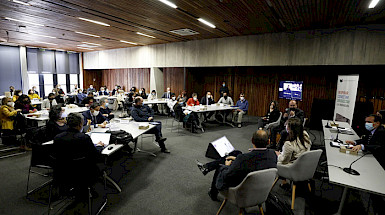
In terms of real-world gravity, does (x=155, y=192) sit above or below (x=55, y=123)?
below

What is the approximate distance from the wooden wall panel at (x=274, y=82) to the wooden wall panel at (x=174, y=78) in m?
0.44

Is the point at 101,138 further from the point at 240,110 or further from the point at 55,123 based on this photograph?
the point at 240,110

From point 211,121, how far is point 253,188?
21.7ft

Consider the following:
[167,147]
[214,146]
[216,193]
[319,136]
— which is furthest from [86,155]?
[319,136]

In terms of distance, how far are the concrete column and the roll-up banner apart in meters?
8.32

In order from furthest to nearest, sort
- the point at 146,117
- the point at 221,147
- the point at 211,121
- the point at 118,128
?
1. the point at 211,121
2. the point at 146,117
3. the point at 118,128
4. the point at 221,147

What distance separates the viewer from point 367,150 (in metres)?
3.27

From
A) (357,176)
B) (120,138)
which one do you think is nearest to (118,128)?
(120,138)

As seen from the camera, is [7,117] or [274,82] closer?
[7,117]

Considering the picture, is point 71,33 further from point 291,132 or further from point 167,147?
point 291,132

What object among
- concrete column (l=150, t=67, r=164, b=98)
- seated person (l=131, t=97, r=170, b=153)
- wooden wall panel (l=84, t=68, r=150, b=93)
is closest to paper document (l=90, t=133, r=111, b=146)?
seated person (l=131, t=97, r=170, b=153)

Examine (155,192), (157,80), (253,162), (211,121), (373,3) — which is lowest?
(155,192)

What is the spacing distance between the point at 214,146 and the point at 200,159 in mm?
1989

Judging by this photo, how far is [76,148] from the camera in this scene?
8.23ft
